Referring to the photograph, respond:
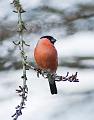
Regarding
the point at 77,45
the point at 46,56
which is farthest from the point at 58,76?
the point at 77,45

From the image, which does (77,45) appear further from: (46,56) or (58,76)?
(58,76)

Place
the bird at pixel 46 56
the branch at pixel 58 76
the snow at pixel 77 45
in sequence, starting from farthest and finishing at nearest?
the snow at pixel 77 45, the bird at pixel 46 56, the branch at pixel 58 76

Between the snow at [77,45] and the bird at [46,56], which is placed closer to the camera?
the bird at [46,56]

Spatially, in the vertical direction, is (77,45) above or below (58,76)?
above

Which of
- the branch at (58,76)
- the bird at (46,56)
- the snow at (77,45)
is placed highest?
the snow at (77,45)

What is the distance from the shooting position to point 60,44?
17.7 ft

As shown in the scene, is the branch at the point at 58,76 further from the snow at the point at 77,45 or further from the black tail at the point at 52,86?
the snow at the point at 77,45

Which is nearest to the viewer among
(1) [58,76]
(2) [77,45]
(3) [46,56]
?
(1) [58,76]

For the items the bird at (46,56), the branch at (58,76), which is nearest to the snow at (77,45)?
the bird at (46,56)

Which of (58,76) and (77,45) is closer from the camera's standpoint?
(58,76)

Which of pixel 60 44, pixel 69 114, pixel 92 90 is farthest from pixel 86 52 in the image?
pixel 69 114

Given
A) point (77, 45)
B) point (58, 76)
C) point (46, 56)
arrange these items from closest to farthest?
1. point (58, 76)
2. point (46, 56)
3. point (77, 45)

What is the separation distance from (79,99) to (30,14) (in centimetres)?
190

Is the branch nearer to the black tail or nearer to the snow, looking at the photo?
the black tail
